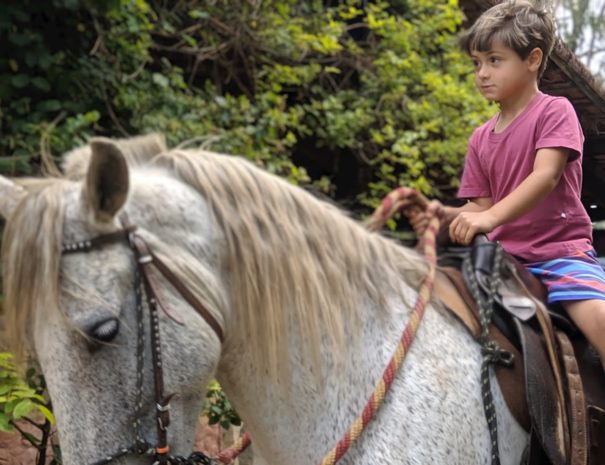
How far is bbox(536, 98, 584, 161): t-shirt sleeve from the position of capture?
5.48 ft

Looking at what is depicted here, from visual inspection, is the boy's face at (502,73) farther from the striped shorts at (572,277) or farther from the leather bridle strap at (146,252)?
the leather bridle strap at (146,252)

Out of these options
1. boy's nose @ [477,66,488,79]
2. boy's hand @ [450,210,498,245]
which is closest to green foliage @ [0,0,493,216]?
boy's nose @ [477,66,488,79]

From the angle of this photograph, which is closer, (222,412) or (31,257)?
(31,257)

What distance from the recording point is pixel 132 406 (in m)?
1.25

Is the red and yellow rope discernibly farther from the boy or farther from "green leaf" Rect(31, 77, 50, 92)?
"green leaf" Rect(31, 77, 50, 92)

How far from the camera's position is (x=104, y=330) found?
121 centimetres

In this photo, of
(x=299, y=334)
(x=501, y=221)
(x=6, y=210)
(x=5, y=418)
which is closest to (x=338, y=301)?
(x=299, y=334)

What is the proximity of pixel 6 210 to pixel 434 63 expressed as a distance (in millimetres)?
5382

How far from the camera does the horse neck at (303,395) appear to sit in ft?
4.72

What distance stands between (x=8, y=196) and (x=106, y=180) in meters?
0.26

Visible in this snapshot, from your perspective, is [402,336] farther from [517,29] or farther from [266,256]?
[517,29]

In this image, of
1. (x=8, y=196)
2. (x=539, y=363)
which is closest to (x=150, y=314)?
(x=8, y=196)

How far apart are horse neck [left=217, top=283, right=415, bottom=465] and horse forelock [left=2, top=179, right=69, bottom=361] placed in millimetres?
423

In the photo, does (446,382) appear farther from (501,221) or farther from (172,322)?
(172,322)
